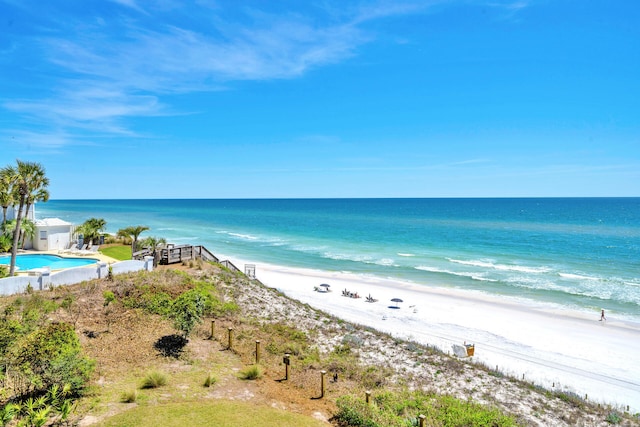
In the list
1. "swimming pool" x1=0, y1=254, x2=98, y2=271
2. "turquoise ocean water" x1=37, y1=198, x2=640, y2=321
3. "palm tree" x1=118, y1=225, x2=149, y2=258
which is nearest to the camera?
"swimming pool" x1=0, y1=254, x2=98, y2=271

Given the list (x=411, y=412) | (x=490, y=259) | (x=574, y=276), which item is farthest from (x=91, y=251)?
(x=574, y=276)

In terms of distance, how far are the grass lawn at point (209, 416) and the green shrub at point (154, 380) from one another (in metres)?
1.26

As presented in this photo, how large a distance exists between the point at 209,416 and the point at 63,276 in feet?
43.0

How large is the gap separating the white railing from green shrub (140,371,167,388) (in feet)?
32.6

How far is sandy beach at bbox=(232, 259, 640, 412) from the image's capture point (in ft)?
60.1

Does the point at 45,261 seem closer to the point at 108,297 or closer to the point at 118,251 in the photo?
the point at 118,251

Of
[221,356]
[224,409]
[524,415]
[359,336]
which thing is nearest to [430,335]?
[359,336]

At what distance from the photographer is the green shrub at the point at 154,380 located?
461 inches

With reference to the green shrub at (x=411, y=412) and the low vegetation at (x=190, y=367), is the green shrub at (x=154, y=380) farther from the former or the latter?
the green shrub at (x=411, y=412)

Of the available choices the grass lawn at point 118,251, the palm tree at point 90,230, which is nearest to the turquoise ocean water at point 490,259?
the grass lawn at point 118,251

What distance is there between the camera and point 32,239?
31250 mm

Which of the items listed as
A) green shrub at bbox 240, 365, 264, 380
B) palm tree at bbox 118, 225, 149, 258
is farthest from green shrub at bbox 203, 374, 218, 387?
palm tree at bbox 118, 225, 149, 258

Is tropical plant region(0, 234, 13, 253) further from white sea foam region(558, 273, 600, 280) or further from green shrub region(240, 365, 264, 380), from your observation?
white sea foam region(558, 273, 600, 280)

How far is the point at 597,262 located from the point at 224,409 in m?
53.2
